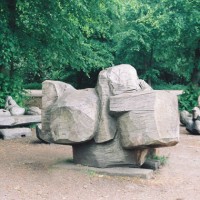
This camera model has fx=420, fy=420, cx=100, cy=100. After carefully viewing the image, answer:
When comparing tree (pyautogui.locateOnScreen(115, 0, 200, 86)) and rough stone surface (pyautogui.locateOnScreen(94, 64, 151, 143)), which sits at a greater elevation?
tree (pyautogui.locateOnScreen(115, 0, 200, 86))

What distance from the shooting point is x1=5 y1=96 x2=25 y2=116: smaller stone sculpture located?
38.0 feet

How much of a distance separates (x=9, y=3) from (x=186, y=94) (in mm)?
7327

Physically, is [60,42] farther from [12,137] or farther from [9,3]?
[12,137]

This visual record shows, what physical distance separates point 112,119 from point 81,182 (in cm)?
109

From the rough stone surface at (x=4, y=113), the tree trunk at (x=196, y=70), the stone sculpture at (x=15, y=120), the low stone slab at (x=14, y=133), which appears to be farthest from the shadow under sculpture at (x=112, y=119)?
the tree trunk at (x=196, y=70)

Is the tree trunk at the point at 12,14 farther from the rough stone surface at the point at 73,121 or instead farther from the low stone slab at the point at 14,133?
the rough stone surface at the point at 73,121

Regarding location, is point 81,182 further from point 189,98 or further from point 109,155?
point 189,98

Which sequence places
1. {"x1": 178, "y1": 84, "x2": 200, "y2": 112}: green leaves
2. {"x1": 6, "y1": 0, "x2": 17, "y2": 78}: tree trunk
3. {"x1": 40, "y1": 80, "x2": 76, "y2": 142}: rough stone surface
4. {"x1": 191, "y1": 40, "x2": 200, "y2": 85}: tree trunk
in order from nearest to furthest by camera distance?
{"x1": 40, "y1": 80, "x2": 76, "y2": 142}: rough stone surface → {"x1": 6, "y1": 0, "x2": 17, "y2": 78}: tree trunk → {"x1": 178, "y1": 84, "x2": 200, "y2": 112}: green leaves → {"x1": 191, "y1": 40, "x2": 200, "y2": 85}: tree trunk

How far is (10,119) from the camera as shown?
36.0 feet

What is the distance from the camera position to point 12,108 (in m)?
11.7

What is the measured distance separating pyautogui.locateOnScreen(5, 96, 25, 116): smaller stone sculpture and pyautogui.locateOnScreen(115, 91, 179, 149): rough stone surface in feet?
18.9

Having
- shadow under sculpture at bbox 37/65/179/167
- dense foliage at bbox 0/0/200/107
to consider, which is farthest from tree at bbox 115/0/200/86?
shadow under sculpture at bbox 37/65/179/167

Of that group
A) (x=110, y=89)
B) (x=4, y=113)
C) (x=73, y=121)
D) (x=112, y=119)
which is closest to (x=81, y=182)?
(x=73, y=121)

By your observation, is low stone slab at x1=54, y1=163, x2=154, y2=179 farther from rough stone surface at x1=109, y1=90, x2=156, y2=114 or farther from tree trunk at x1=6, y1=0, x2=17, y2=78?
tree trunk at x1=6, y1=0, x2=17, y2=78
